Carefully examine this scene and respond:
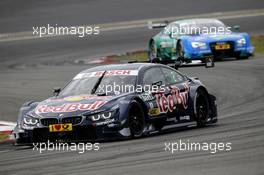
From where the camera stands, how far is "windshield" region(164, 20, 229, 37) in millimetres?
25469

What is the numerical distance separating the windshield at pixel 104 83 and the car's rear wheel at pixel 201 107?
134 centimetres

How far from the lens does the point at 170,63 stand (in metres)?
26.3

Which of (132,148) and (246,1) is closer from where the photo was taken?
(132,148)

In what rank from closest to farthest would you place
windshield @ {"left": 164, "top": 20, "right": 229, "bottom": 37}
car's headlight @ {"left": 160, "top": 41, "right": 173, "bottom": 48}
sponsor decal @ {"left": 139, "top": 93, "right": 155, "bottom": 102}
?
sponsor decal @ {"left": 139, "top": 93, "right": 155, "bottom": 102} → windshield @ {"left": 164, "top": 20, "right": 229, "bottom": 37} → car's headlight @ {"left": 160, "top": 41, "right": 173, "bottom": 48}

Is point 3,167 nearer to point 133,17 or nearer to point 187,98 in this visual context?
point 187,98

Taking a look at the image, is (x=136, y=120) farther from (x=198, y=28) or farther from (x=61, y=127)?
(x=198, y=28)

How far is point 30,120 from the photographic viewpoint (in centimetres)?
1326

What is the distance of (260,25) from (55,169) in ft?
78.4

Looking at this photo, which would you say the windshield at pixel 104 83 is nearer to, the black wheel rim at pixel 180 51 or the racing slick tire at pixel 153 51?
the black wheel rim at pixel 180 51

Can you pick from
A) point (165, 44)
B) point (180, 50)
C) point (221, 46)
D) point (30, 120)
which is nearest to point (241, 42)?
point (221, 46)

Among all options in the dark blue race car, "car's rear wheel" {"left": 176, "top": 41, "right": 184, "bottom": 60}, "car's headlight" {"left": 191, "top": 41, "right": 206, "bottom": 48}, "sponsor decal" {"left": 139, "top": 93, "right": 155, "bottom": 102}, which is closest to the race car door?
the dark blue race car

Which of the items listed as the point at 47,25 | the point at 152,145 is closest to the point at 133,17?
the point at 47,25

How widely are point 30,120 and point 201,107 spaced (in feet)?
10.0

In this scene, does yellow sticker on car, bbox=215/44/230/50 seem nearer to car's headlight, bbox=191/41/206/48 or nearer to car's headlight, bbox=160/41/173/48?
car's headlight, bbox=191/41/206/48
